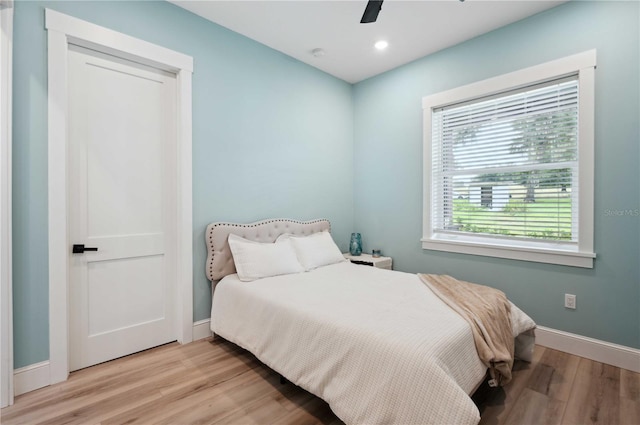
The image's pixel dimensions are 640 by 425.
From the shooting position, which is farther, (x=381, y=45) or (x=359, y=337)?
(x=381, y=45)

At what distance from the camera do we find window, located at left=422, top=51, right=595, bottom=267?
2467 millimetres

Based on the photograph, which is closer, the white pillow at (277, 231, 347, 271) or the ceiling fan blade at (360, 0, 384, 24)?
the ceiling fan blade at (360, 0, 384, 24)

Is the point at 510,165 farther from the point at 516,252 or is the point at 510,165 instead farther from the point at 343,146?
the point at 343,146

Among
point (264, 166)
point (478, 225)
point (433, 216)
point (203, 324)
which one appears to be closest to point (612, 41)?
point (478, 225)

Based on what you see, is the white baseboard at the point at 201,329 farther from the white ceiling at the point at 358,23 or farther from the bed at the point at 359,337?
the white ceiling at the point at 358,23

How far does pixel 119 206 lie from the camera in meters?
2.41

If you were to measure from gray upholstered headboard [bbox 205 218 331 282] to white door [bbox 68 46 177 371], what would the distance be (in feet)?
1.04

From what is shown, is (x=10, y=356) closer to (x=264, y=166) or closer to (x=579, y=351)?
(x=264, y=166)

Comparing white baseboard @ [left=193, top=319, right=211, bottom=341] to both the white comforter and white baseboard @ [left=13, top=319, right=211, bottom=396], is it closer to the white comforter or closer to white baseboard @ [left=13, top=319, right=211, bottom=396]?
the white comforter

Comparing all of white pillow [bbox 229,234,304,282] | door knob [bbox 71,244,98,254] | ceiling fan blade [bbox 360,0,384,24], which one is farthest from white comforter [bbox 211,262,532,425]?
ceiling fan blade [bbox 360,0,384,24]

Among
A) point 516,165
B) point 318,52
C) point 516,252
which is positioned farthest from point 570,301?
point 318,52

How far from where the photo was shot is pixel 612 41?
7.62 ft

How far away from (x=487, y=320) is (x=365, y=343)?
0.80 metres

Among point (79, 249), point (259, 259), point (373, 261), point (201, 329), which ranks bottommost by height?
point (201, 329)
